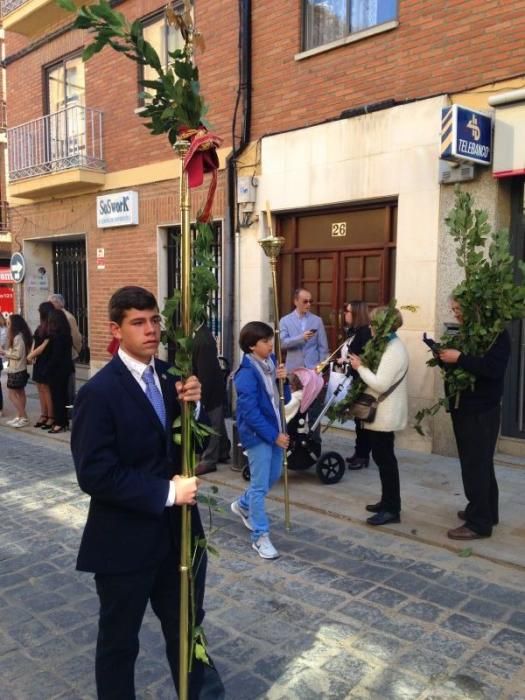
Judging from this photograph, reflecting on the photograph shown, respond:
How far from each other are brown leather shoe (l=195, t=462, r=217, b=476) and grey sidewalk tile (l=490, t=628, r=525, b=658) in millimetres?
3755

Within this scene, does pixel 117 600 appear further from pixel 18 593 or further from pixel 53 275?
pixel 53 275

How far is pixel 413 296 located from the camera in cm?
718

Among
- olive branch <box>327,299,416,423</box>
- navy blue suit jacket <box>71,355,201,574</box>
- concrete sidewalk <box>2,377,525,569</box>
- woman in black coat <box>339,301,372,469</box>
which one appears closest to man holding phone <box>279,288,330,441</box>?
woman in black coat <box>339,301,372,469</box>

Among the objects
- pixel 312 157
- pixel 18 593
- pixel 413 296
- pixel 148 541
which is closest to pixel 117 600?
pixel 148 541

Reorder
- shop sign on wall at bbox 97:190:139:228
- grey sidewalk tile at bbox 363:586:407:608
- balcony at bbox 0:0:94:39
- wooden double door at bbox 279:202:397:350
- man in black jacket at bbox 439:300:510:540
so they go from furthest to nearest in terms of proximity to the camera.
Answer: balcony at bbox 0:0:94:39
shop sign on wall at bbox 97:190:139:228
wooden double door at bbox 279:202:397:350
man in black jacket at bbox 439:300:510:540
grey sidewalk tile at bbox 363:586:407:608

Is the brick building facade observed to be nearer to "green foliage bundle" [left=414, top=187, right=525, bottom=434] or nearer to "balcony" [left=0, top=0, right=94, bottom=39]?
"balcony" [left=0, top=0, right=94, bottom=39]

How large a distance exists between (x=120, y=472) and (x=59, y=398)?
7.05m

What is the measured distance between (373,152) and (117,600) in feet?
21.1

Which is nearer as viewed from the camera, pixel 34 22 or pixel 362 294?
pixel 362 294

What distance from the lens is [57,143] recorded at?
12492mm

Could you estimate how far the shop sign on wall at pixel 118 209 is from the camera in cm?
1075

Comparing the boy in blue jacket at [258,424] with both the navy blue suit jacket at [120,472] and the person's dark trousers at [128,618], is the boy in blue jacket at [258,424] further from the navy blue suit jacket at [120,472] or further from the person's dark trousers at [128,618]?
the navy blue suit jacket at [120,472]

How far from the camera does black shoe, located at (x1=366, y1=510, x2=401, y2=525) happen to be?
4.99 meters

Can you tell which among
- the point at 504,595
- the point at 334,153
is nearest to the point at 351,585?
the point at 504,595
